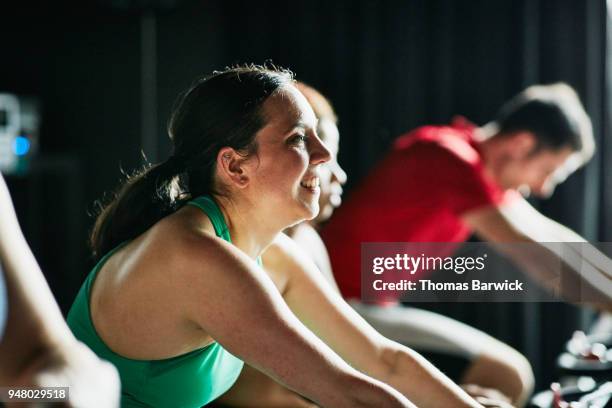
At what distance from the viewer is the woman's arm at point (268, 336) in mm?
798

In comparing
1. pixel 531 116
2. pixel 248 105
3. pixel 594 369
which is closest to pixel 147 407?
pixel 248 105

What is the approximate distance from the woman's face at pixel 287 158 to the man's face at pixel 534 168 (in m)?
0.95

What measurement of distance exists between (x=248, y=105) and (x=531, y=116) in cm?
111

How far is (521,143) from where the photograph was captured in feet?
6.15

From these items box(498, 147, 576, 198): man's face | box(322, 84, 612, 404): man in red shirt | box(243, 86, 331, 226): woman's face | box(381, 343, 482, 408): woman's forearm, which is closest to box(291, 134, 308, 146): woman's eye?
box(243, 86, 331, 226): woman's face

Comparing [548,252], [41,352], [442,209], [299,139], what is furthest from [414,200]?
[41,352]

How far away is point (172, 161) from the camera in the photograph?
102cm

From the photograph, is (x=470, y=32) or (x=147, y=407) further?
(x=470, y=32)

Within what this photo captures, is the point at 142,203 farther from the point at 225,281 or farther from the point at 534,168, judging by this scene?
the point at 534,168

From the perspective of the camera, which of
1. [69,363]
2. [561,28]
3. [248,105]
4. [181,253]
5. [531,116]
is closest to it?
[69,363]

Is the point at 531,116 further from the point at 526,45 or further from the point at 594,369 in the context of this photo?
the point at 594,369

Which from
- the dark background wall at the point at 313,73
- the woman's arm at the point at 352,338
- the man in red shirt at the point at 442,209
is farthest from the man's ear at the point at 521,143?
the woman's arm at the point at 352,338

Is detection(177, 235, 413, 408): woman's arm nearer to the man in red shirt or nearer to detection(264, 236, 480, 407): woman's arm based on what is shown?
detection(264, 236, 480, 407): woman's arm

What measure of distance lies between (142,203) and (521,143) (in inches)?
45.2
